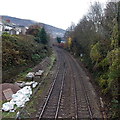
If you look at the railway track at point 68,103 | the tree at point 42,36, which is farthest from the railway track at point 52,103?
the tree at point 42,36

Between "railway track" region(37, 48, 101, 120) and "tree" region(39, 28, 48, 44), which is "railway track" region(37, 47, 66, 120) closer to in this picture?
"railway track" region(37, 48, 101, 120)

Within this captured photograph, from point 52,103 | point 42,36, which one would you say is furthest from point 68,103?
point 42,36

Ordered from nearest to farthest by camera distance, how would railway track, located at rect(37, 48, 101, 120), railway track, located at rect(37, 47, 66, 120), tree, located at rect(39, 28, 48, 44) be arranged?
1. railway track, located at rect(37, 47, 66, 120)
2. railway track, located at rect(37, 48, 101, 120)
3. tree, located at rect(39, 28, 48, 44)

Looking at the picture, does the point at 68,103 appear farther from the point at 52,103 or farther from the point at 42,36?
the point at 42,36

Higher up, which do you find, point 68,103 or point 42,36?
point 42,36

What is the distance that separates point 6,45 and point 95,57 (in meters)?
11.7

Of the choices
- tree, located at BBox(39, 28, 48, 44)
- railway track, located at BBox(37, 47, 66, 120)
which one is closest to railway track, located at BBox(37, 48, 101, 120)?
railway track, located at BBox(37, 47, 66, 120)

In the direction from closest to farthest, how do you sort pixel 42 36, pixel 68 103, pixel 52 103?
pixel 52 103 < pixel 68 103 < pixel 42 36

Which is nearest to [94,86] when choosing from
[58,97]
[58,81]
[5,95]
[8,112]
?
[58,81]

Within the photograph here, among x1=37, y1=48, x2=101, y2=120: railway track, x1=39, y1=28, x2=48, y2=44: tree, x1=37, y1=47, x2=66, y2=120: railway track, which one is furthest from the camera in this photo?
x1=39, y1=28, x2=48, y2=44: tree

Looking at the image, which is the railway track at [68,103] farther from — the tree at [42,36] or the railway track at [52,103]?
the tree at [42,36]

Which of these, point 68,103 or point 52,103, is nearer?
point 52,103

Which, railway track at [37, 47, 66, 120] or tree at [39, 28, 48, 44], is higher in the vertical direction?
tree at [39, 28, 48, 44]

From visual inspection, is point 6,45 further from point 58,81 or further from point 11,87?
point 11,87
